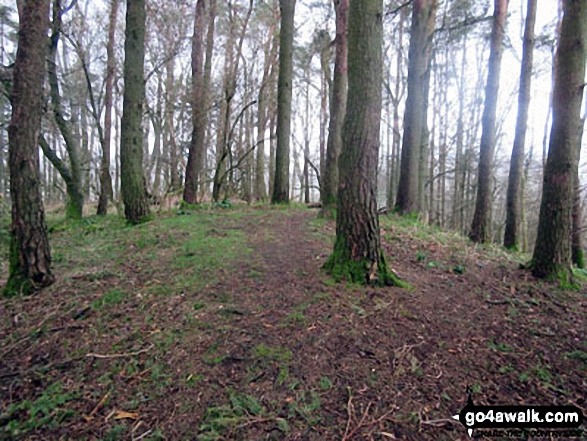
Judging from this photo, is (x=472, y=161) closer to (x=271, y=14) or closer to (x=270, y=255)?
(x=271, y=14)

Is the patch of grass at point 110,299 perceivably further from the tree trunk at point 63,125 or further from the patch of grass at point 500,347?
the tree trunk at point 63,125

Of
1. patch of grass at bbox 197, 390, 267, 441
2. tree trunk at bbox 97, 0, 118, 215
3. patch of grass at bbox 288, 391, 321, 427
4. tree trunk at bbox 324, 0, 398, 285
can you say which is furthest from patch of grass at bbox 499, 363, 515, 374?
tree trunk at bbox 97, 0, 118, 215

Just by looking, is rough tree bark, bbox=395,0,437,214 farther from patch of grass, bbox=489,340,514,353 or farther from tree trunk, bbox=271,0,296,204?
patch of grass, bbox=489,340,514,353

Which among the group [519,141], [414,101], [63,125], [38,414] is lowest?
[38,414]

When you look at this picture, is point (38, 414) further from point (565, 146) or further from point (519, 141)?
point (519, 141)

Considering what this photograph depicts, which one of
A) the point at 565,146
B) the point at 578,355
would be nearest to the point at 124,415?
the point at 578,355

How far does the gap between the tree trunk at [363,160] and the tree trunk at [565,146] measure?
7.27ft

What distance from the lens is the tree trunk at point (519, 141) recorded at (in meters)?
6.80

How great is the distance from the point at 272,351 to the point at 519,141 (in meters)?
7.34

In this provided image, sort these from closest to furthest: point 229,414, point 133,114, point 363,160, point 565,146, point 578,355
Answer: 1. point 229,414
2. point 578,355
3. point 363,160
4. point 565,146
5. point 133,114

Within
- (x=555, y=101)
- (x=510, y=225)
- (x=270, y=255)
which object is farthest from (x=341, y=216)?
(x=510, y=225)

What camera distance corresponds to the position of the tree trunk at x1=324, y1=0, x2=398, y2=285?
342 cm

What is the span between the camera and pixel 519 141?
6949mm

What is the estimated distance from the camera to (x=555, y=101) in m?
4.03
